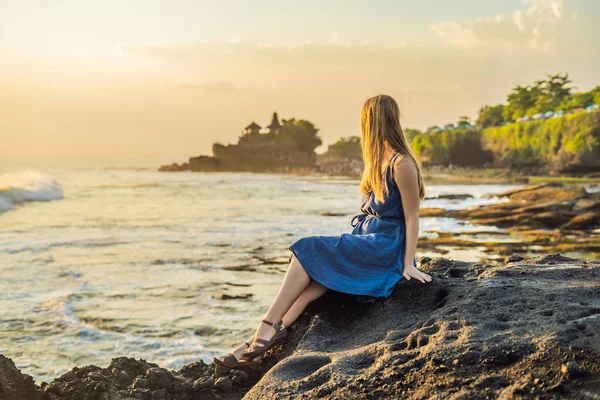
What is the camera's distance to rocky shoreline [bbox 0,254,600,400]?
2.29 m

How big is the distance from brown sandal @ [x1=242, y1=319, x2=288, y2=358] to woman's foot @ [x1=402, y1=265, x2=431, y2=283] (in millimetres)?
757

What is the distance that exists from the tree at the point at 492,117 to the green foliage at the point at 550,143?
25.5 feet

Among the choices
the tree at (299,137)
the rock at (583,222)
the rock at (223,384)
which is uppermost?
the tree at (299,137)

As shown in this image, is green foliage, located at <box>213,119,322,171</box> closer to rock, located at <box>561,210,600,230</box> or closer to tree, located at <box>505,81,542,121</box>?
tree, located at <box>505,81,542,121</box>

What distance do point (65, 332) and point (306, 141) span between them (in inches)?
4104

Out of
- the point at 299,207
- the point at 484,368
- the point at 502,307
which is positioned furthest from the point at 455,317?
the point at 299,207

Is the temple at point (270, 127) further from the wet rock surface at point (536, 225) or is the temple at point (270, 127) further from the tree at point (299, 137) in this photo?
the wet rock surface at point (536, 225)

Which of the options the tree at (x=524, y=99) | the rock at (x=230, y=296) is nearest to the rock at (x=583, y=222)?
the rock at (x=230, y=296)

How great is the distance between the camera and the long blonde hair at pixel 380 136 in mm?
3557

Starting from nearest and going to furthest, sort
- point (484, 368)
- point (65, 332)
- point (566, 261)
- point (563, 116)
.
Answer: point (484, 368) → point (566, 261) → point (65, 332) → point (563, 116)

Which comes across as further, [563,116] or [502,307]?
[563,116]

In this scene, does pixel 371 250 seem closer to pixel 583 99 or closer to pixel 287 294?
pixel 287 294

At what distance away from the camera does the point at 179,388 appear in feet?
10.8

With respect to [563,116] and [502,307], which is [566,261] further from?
[563,116]
